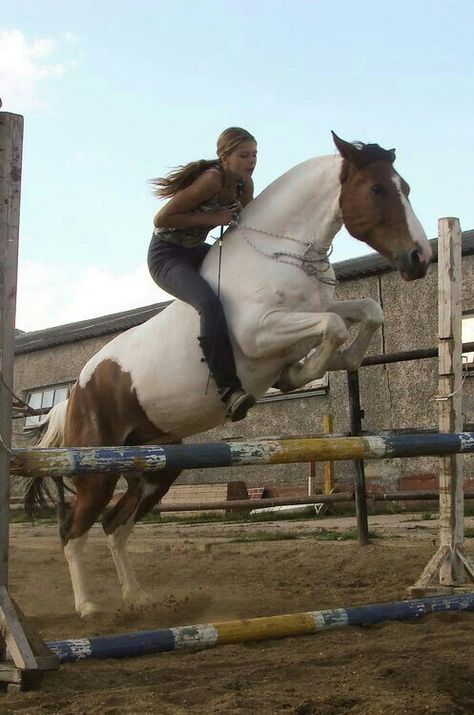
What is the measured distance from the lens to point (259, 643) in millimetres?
3893

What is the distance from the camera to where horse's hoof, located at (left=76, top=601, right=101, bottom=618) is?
529 centimetres

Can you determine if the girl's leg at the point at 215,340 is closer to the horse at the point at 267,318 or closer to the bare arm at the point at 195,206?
the horse at the point at 267,318

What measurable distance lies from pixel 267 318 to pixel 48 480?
268 centimetres

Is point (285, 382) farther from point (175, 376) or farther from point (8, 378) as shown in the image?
point (8, 378)

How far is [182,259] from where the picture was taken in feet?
17.4

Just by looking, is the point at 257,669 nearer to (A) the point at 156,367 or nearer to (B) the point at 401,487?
(A) the point at 156,367

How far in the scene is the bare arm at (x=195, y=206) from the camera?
5.11m

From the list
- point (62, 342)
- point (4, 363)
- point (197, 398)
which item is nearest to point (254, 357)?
point (197, 398)

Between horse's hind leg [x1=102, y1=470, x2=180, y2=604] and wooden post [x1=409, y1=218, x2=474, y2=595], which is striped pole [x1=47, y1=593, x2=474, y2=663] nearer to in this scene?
wooden post [x1=409, y1=218, x2=474, y2=595]

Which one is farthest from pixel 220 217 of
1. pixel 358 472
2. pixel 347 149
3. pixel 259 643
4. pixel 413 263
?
pixel 358 472

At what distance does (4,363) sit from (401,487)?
11.7m

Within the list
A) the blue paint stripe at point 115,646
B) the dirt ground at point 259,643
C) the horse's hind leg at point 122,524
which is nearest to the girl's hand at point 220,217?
the horse's hind leg at point 122,524

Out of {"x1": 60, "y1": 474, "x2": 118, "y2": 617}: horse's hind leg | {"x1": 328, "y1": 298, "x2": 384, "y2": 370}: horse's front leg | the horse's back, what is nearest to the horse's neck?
{"x1": 328, "y1": 298, "x2": 384, "y2": 370}: horse's front leg

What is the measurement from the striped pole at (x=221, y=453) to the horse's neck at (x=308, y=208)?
1.36 meters
